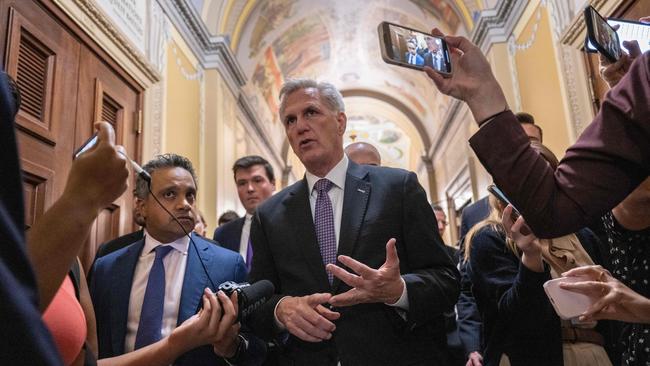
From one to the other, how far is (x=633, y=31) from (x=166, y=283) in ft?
6.74

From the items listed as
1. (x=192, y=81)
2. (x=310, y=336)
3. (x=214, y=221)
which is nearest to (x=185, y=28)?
(x=192, y=81)

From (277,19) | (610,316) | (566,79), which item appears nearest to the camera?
(610,316)

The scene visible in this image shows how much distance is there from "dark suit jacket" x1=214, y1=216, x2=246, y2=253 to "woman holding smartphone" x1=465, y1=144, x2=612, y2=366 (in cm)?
222

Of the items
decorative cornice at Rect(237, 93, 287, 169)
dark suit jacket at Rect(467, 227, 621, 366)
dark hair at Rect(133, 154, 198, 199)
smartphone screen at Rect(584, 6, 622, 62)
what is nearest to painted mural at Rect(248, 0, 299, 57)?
decorative cornice at Rect(237, 93, 287, 169)

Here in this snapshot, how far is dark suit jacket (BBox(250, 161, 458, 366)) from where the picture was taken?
5.89 ft

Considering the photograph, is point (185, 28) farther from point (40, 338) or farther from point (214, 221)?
point (40, 338)

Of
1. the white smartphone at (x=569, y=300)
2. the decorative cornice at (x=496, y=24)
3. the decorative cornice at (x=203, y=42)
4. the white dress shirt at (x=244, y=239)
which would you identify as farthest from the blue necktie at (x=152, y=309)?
the decorative cornice at (x=496, y=24)

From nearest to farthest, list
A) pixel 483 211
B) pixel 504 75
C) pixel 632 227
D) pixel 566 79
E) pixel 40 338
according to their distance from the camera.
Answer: pixel 40 338, pixel 632 227, pixel 483 211, pixel 566 79, pixel 504 75

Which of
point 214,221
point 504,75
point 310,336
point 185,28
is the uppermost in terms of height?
point 185,28

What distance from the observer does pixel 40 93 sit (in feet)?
11.5

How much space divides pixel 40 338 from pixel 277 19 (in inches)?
439

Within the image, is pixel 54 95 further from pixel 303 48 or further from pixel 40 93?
pixel 303 48

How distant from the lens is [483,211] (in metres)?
3.65

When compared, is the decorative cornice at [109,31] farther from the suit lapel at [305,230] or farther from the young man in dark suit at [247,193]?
the suit lapel at [305,230]
